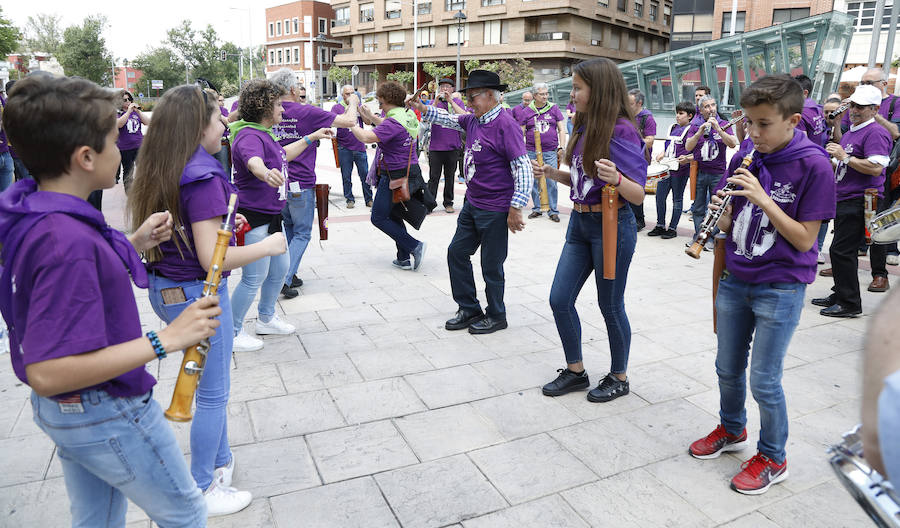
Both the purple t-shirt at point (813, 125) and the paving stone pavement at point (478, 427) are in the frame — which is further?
the purple t-shirt at point (813, 125)

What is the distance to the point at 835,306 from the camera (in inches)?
228

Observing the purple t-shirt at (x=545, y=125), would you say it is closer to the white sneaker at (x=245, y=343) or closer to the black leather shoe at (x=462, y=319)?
the black leather shoe at (x=462, y=319)

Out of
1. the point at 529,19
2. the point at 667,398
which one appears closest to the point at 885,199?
the point at 667,398

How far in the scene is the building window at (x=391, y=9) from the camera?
2156 inches

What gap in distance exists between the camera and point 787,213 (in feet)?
9.25

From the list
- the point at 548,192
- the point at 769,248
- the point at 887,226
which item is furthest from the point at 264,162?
the point at 548,192

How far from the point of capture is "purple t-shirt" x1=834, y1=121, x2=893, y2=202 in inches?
219

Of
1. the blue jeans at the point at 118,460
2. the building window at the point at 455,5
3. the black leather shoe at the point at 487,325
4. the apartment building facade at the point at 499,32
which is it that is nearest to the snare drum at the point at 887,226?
the black leather shoe at the point at 487,325

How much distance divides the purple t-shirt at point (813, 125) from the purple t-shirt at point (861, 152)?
1.00 meters

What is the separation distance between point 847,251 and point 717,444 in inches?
140

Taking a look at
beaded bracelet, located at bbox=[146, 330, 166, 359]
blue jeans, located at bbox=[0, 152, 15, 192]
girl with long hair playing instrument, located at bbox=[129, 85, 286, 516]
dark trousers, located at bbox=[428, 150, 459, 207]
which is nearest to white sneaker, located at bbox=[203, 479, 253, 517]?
girl with long hair playing instrument, located at bbox=[129, 85, 286, 516]

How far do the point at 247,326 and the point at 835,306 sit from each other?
532 cm

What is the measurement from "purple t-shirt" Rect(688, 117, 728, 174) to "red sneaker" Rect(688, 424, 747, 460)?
5.63 m

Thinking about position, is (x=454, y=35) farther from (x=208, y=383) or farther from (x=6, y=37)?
(x=208, y=383)
